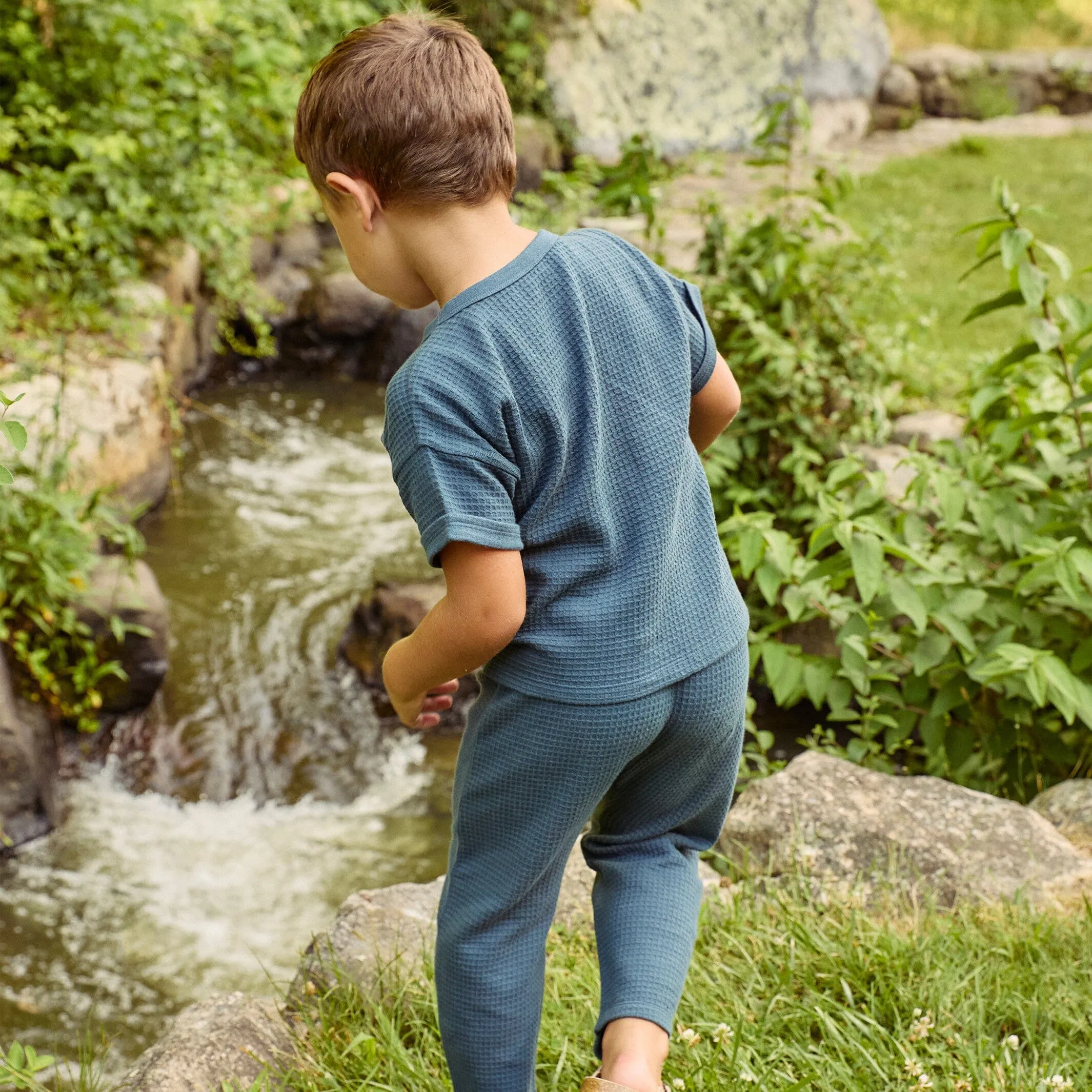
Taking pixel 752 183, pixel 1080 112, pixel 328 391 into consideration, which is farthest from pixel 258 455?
pixel 1080 112

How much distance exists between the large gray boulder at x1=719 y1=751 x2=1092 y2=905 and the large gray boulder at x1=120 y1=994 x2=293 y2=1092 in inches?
35.4

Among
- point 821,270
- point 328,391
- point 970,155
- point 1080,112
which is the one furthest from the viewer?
point 1080,112

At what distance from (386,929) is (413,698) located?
34.1 inches

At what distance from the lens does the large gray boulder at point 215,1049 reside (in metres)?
1.72

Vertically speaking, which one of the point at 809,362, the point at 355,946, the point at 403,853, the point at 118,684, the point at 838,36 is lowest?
the point at 403,853

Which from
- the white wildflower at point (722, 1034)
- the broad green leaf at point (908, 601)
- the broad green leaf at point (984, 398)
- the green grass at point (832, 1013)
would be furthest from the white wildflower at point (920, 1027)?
the broad green leaf at point (984, 398)

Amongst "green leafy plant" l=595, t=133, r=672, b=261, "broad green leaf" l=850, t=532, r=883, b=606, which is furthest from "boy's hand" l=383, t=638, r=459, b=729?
"green leafy plant" l=595, t=133, r=672, b=261

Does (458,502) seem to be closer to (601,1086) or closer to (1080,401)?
(601,1086)

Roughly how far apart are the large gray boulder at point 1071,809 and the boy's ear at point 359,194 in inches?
73.6

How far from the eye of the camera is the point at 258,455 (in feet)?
17.2

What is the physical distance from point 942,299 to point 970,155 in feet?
13.4

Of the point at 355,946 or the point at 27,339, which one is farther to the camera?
the point at 27,339

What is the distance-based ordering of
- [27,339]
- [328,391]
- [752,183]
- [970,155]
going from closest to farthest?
[27,339], [328,391], [752,183], [970,155]

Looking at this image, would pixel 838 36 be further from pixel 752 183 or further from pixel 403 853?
pixel 403 853
